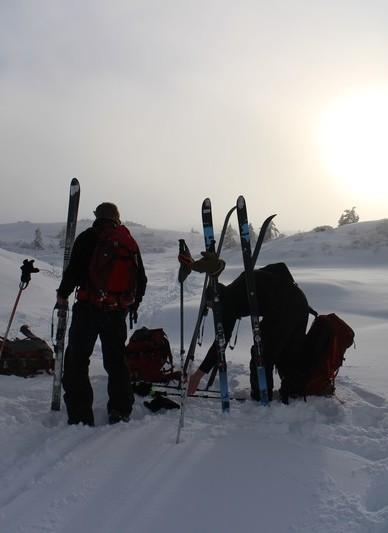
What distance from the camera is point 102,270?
3730 millimetres

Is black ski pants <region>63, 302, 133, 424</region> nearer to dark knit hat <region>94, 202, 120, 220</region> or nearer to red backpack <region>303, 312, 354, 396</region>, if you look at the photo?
dark knit hat <region>94, 202, 120, 220</region>

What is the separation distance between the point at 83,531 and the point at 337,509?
142 cm

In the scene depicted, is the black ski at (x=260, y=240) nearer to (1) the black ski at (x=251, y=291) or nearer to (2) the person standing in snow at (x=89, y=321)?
(1) the black ski at (x=251, y=291)

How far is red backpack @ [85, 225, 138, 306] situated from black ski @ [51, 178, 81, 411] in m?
0.49

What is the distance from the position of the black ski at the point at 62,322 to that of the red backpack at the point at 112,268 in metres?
0.49

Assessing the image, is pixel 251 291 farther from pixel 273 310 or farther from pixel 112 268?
pixel 112 268

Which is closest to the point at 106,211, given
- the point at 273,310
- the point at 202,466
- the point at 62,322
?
the point at 62,322

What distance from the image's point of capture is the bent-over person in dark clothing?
4.42 meters

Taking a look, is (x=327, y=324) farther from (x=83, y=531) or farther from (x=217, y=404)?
(x=83, y=531)

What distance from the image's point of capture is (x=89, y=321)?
3838 millimetres

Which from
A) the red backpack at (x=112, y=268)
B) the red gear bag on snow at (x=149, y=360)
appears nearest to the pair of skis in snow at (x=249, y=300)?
the red backpack at (x=112, y=268)

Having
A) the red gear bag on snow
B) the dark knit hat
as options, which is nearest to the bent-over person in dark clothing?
the red gear bag on snow

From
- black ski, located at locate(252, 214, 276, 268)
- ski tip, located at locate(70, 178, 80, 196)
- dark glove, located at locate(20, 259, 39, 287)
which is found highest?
ski tip, located at locate(70, 178, 80, 196)

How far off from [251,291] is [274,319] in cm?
41
